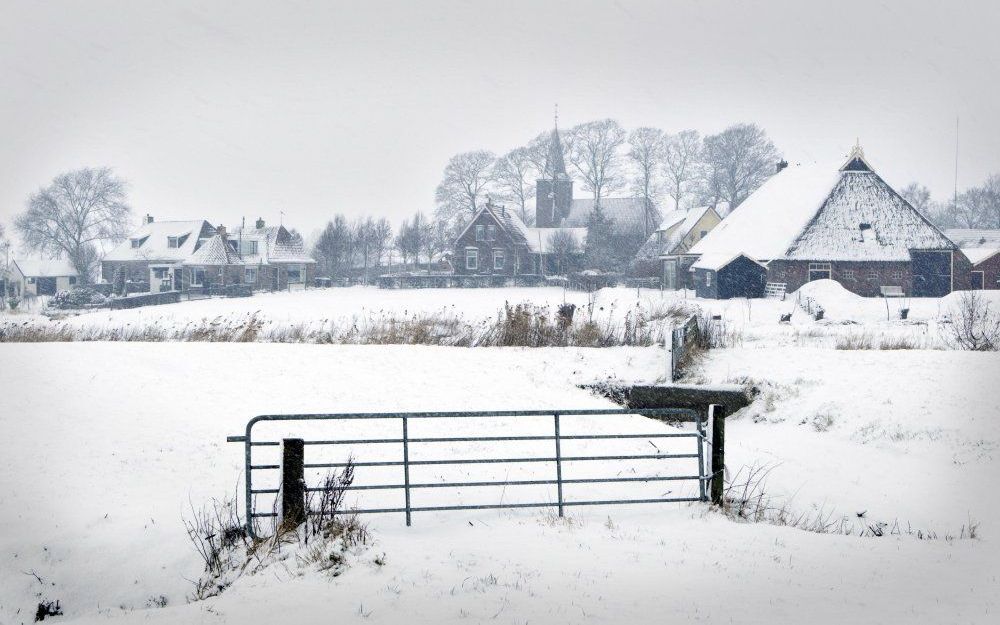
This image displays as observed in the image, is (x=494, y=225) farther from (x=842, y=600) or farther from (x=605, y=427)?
(x=842, y=600)

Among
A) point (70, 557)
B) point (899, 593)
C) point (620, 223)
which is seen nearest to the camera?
point (899, 593)

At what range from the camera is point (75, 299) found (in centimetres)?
2067

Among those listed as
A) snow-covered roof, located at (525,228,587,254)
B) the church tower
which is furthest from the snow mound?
snow-covered roof, located at (525,228,587,254)

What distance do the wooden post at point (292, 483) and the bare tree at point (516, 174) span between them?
45.3 ft

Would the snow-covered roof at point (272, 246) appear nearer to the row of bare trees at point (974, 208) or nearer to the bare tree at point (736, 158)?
the bare tree at point (736, 158)

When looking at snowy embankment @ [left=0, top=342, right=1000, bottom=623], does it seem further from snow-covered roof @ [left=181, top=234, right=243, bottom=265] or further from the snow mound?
snow-covered roof @ [left=181, top=234, right=243, bottom=265]

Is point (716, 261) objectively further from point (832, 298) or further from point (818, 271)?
point (832, 298)

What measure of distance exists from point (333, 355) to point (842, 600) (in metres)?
11.1

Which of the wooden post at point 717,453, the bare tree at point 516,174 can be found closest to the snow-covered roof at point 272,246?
the bare tree at point 516,174

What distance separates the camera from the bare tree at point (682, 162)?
17.2m

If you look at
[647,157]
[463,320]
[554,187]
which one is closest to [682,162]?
[647,157]

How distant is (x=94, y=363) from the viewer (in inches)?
454

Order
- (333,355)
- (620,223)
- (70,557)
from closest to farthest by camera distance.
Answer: (70,557) < (333,355) < (620,223)

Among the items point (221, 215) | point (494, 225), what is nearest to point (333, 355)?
point (494, 225)
